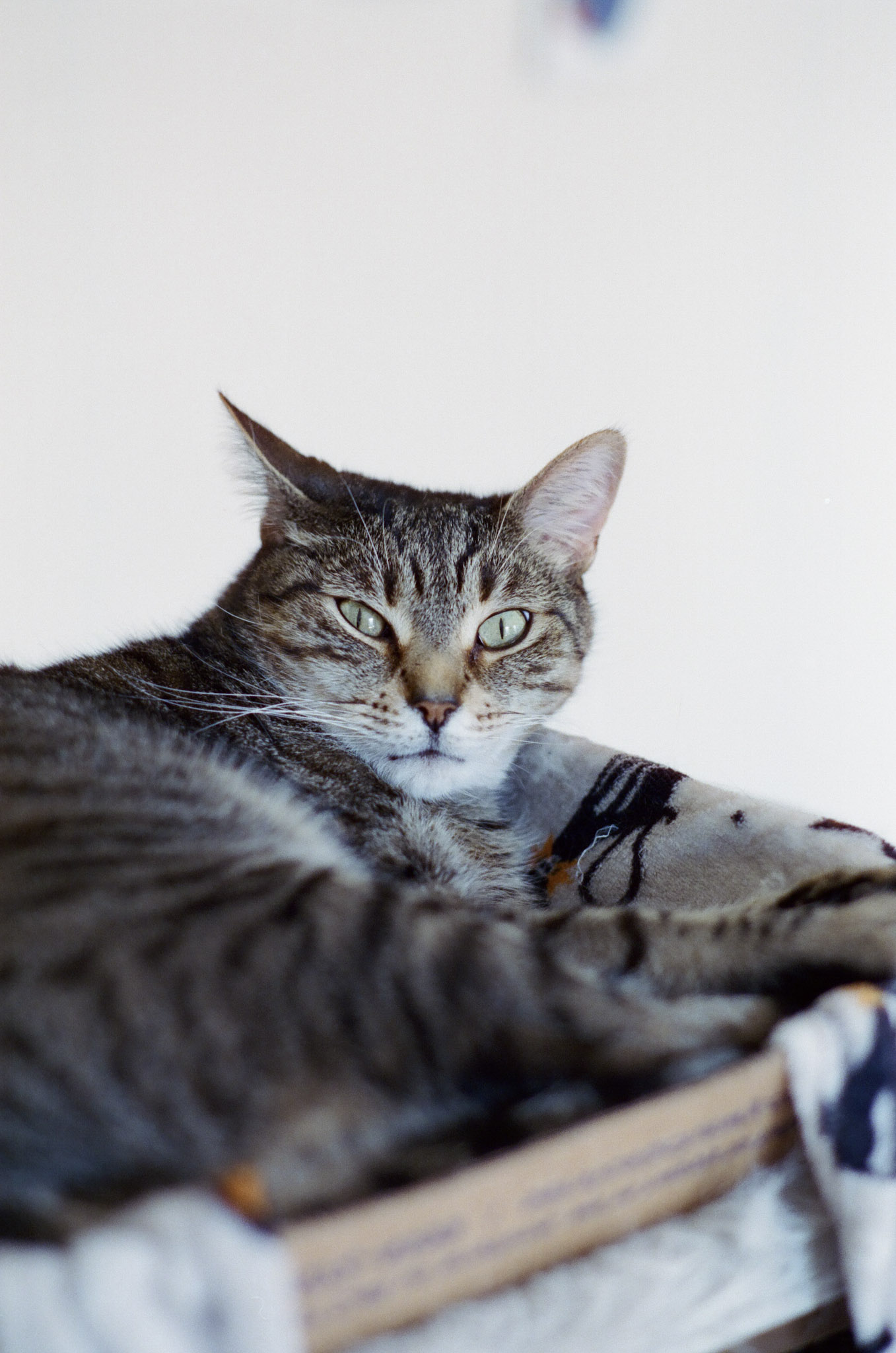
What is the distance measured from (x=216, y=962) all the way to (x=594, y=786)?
0.68 meters

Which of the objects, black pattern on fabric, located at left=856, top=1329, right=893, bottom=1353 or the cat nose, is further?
the cat nose

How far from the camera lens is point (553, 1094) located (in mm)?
608

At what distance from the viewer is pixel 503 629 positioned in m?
1.15

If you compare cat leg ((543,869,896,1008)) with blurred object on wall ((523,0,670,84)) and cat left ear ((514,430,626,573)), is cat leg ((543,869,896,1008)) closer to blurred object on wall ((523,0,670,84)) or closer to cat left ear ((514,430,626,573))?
cat left ear ((514,430,626,573))

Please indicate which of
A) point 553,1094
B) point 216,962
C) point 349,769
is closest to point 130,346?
point 349,769

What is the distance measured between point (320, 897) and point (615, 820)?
1.85 feet

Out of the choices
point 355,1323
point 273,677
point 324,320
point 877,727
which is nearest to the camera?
point 355,1323

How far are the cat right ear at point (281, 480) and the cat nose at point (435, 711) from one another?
0.30 meters

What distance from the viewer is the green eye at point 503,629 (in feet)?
3.74

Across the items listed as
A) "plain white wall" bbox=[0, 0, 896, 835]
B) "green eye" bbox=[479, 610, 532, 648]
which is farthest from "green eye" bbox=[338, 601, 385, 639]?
"plain white wall" bbox=[0, 0, 896, 835]

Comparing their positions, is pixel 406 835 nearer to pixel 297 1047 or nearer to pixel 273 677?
pixel 273 677

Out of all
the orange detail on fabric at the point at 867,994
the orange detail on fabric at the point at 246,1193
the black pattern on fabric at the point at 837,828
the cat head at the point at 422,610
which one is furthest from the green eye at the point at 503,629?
the orange detail on fabric at the point at 246,1193

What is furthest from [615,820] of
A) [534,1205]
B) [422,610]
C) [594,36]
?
[594,36]

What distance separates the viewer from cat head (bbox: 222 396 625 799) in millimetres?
1071
